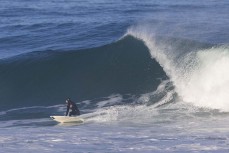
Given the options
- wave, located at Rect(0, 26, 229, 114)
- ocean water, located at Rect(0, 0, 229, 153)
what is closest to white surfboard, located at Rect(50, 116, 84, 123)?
ocean water, located at Rect(0, 0, 229, 153)

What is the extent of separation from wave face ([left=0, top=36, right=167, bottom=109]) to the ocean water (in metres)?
0.04

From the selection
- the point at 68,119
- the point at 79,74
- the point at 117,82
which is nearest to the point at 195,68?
the point at 117,82

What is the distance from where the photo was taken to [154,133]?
15469 mm

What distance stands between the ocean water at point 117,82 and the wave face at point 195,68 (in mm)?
41

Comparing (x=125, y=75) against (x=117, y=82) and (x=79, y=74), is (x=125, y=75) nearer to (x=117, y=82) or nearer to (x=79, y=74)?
(x=117, y=82)

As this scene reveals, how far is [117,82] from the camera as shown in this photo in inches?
933

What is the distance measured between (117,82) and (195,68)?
3.33 metres

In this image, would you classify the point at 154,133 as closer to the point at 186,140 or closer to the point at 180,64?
the point at 186,140

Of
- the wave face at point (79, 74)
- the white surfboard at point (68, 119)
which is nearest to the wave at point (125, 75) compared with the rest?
the wave face at point (79, 74)

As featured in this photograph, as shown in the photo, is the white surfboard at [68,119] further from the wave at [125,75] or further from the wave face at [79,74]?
the wave face at [79,74]

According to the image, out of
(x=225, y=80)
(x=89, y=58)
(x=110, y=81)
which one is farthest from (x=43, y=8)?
(x=225, y=80)

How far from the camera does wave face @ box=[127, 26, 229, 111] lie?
67.3 feet

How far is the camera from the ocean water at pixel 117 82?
1477cm

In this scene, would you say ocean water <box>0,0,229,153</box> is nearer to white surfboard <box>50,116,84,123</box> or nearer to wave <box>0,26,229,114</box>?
wave <box>0,26,229,114</box>
